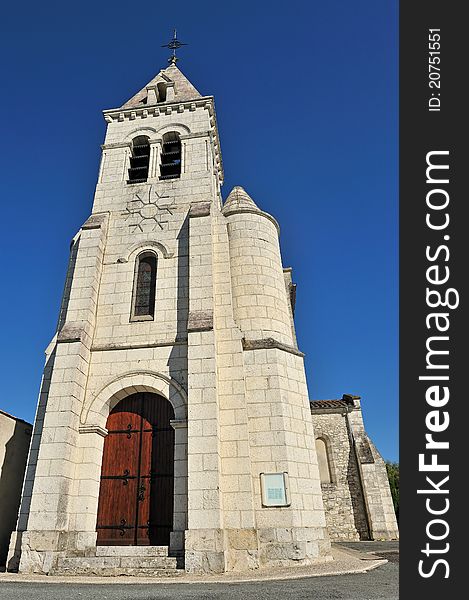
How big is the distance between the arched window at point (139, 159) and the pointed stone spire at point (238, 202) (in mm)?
3133

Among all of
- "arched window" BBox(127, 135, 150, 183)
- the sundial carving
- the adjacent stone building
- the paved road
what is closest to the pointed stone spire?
the sundial carving

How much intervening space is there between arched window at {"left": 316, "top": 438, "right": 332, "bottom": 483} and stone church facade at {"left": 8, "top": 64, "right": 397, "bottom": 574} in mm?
10326

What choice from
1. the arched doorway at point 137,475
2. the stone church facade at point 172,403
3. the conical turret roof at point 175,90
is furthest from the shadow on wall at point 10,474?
the conical turret roof at point 175,90

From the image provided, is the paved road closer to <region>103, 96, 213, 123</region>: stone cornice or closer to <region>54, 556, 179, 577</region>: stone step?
<region>54, 556, 179, 577</region>: stone step

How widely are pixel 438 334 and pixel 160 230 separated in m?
9.96

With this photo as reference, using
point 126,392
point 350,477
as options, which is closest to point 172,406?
point 126,392

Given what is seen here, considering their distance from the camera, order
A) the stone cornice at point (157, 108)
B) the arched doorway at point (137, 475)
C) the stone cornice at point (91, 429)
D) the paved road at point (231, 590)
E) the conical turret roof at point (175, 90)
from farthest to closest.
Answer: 1. the conical turret roof at point (175, 90)
2. the stone cornice at point (157, 108)
3. the stone cornice at point (91, 429)
4. the arched doorway at point (137, 475)
5. the paved road at point (231, 590)

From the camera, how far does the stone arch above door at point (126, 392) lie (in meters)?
10.2

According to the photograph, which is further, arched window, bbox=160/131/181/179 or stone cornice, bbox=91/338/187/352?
arched window, bbox=160/131/181/179

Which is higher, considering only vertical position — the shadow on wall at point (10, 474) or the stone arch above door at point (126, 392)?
the stone arch above door at point (126, 392)

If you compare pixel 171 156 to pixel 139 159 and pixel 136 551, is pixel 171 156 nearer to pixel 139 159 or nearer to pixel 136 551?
pixel 139 159

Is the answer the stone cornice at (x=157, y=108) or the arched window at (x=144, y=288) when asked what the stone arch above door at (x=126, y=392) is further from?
the stone cornice at (x=157, y=108)

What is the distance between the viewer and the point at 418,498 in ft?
13.5

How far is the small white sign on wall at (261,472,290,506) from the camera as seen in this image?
30.2 feet
